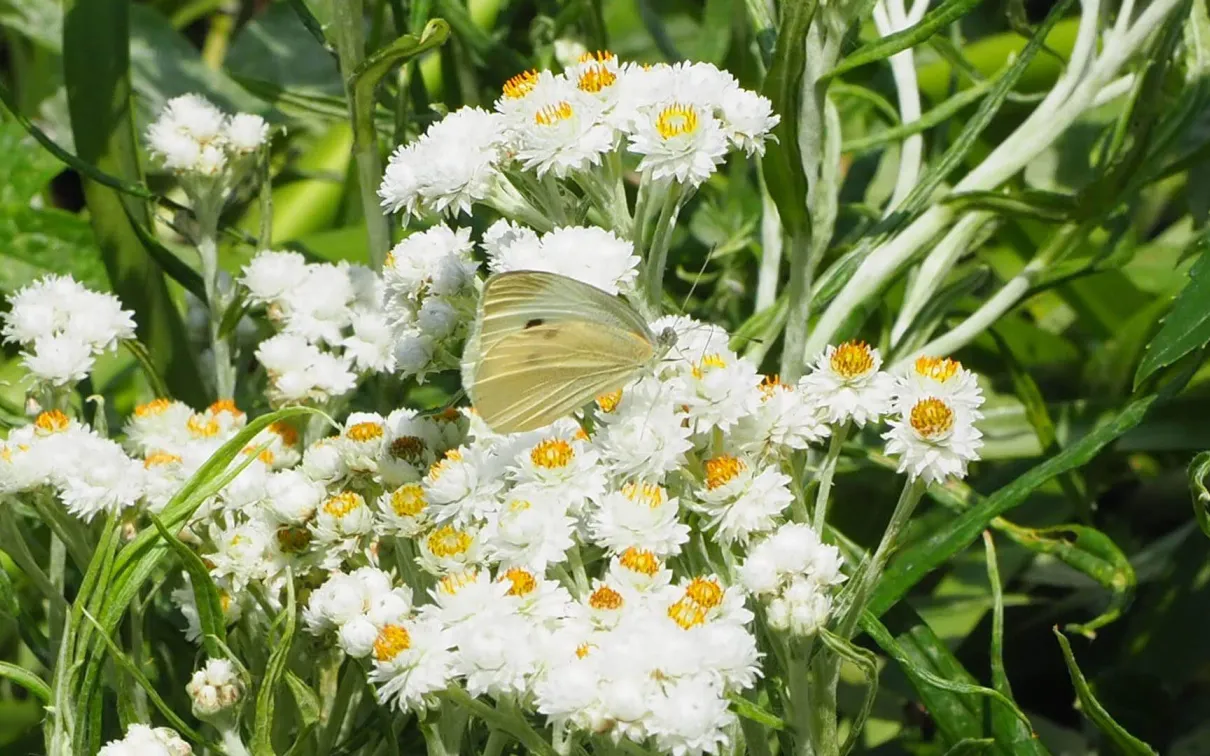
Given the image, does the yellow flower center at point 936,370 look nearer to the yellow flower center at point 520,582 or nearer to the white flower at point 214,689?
the yellow flower center at point 520,582

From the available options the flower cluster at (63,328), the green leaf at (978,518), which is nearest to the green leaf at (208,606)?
the flower cluster at (63,328)

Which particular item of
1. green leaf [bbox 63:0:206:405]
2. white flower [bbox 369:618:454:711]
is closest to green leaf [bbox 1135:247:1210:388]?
white flower [bbox 369:618:454:711]

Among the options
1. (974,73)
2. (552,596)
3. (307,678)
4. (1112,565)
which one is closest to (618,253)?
(552,596)

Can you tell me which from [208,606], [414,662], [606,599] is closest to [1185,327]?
[606,599]

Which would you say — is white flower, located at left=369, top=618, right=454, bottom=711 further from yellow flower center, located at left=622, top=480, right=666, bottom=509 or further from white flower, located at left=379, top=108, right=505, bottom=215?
white flower, located at left=379, top=108, right=505, bottom=215

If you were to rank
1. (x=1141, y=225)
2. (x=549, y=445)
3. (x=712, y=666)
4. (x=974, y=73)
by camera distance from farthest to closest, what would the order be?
1. (x=1141, y=225)
2. (x=974, y=73)
3. (x=549, y=445)
4. (x=712, y=666)

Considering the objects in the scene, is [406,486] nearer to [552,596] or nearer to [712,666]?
[552,596]

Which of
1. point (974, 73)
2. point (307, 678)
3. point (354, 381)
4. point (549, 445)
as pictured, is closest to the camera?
point (549, 445)
